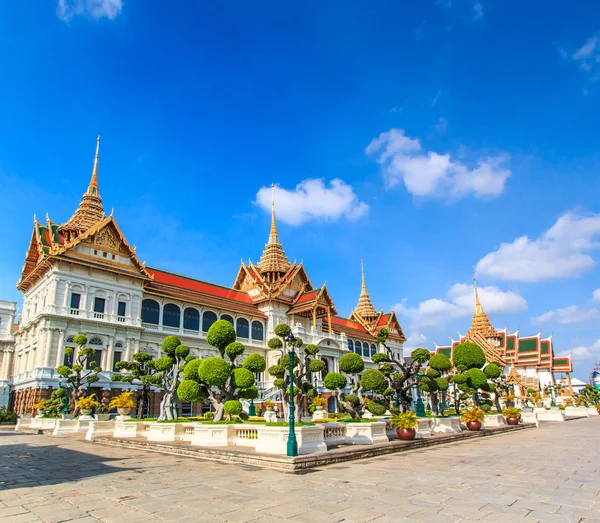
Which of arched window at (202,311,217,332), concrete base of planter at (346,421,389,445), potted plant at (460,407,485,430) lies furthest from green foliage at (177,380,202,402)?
arched window at (202,311,217,332)

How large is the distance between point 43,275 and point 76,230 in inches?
198

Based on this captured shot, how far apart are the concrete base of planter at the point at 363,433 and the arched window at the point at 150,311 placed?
1052 inches

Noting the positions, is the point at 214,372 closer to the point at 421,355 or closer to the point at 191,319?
the point at 421,355

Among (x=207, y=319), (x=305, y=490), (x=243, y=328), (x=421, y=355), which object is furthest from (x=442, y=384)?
(x=207, y=319)

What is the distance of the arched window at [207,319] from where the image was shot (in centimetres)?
4356

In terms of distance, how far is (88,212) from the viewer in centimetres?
4191

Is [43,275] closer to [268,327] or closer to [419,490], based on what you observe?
[268,327]

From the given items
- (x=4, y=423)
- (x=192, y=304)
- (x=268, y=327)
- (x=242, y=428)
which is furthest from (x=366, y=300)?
(x=242, y=428)

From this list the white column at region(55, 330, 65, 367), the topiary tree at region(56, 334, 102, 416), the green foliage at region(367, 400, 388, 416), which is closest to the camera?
the green foliage at region(367, 400, 388, 416)

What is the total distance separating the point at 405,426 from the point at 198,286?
32.6 meters

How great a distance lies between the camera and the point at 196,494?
910 centimetres

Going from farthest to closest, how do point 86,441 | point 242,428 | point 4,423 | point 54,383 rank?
point 4,423 → point 54,383 → point 86,441 → point 242,428

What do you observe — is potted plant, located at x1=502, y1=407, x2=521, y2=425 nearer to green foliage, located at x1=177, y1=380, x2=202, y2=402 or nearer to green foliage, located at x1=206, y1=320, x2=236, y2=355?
green foliage, located at x1=206, y1=320, x2=236, y2=355

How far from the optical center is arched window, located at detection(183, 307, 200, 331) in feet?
139
